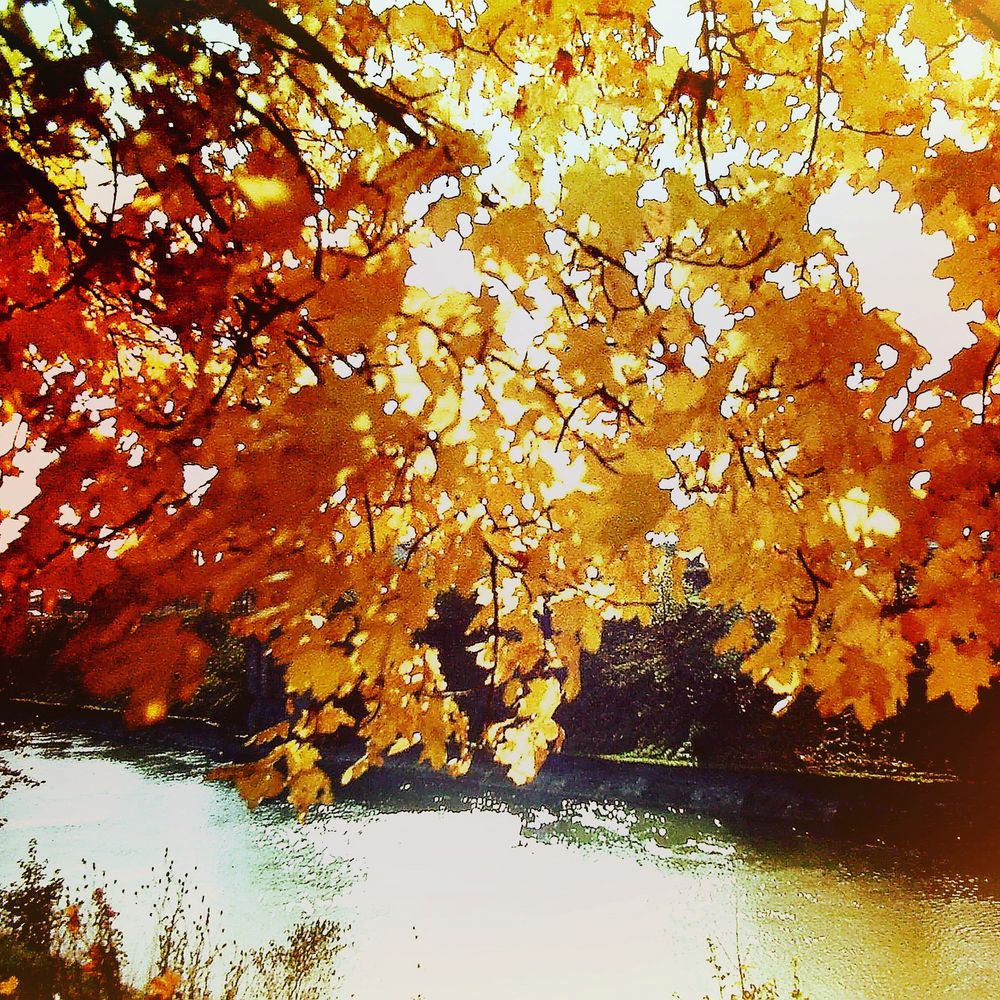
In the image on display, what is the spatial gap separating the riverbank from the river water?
35 cm

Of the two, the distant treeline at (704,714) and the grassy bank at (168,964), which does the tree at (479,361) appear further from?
the distant treeline at (704,714)

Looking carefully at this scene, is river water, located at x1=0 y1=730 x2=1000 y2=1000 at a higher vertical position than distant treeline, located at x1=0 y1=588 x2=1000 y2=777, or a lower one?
lower

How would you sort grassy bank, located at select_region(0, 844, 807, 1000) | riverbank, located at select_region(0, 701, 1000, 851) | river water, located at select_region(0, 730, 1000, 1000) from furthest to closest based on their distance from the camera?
riverbank, located at select_region(0, 701, 1000, 851) → river water, located at select_region(0, 730, 1000, 1000) → grassy bank, located at select_region(0, 844, 807, 1000)

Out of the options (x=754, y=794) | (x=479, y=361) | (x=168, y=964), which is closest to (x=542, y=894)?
(x=754, y=794)

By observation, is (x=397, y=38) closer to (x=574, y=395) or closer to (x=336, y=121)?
A: (x=336, y=121)

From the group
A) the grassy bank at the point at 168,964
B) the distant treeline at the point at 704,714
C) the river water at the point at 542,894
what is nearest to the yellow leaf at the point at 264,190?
the grassy bank at the point at 168,964

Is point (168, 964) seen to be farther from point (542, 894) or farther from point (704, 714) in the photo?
point (704, 714)

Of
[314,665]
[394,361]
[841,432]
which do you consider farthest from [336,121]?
[841,432]

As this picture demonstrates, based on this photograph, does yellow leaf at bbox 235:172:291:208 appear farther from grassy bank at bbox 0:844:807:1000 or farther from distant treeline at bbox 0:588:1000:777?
distant treeline at bbox 0:588:1000:777

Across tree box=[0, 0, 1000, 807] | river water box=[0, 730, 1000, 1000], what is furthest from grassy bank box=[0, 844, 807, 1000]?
tree box=[0, 0, 1000, 807]

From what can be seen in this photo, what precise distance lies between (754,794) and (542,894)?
3.91 m

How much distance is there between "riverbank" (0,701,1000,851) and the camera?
912 centimetres

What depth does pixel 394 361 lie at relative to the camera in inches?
58.5

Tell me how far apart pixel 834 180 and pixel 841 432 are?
173cm
